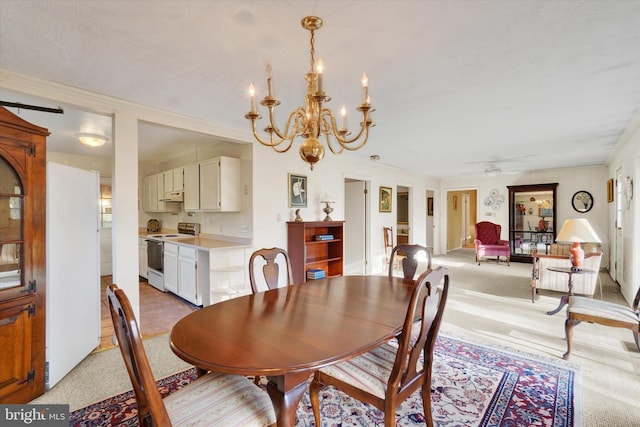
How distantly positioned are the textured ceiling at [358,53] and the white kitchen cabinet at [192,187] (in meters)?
1.41

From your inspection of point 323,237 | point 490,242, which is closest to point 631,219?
point 490,242

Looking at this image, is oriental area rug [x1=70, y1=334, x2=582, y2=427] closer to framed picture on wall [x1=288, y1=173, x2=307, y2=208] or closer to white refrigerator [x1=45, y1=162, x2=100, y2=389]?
white refrigerator [x1=45, y1=162, x2=100, y2=389]

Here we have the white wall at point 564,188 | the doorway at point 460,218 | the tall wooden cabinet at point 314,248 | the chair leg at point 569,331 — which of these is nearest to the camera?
the chair leg at point 569,331

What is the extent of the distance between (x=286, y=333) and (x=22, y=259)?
1927 millimetres

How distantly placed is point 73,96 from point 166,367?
2.45 meters

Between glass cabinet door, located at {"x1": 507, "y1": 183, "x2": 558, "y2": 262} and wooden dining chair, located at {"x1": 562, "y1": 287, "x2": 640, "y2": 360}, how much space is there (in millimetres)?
5344

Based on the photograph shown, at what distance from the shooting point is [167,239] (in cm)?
462

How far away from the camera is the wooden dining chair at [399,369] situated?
1.38m

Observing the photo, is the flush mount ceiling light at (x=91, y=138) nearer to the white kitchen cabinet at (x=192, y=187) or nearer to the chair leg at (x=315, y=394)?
the white kitchen cabinet at (x=192, y=187)

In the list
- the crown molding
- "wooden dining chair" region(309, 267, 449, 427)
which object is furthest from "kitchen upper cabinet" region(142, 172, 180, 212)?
"wooden dining chair" region(309, 267, 449, 427)

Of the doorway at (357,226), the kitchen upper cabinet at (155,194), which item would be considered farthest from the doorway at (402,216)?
the kitchen upper cabinet at (155,194)

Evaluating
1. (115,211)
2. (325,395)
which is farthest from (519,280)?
(115,211)

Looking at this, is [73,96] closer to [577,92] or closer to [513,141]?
[577,92]

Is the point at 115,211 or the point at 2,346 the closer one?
the point at 2,346
